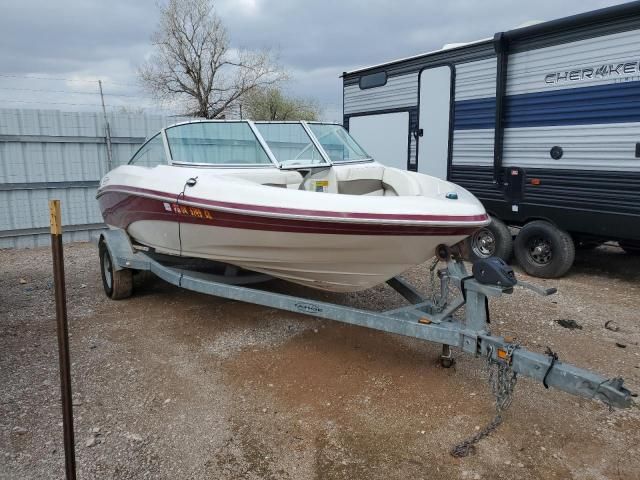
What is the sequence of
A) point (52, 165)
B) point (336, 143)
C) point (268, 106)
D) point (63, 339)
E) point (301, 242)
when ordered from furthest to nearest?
point (268, 106)
point (52, 165)
point (336, 143)
point (301, 242)
point (63, 339)

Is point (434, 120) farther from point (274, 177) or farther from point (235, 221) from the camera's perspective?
point (235, 221)

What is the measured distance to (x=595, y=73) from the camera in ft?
17.9

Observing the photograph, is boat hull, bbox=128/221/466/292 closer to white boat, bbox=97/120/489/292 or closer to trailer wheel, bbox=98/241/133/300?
white boat, bbox=97/120/489/292

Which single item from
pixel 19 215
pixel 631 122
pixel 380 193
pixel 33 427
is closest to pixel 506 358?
pixel 380 193

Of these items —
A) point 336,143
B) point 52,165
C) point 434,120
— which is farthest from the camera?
point 52,165

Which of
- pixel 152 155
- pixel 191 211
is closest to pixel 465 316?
pixel 191 211

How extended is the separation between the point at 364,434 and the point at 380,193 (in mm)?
2510

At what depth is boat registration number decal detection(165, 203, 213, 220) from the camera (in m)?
3.90

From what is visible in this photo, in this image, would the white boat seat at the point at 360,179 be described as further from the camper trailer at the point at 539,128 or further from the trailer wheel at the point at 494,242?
the trailer wheel at the point at 494,242

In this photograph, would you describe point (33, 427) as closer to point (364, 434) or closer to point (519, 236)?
point (364, 434)

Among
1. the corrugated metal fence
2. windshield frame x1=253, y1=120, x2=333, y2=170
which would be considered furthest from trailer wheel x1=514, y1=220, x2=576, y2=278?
the corrugated metal fence

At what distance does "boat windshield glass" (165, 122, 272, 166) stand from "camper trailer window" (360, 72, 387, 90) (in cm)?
393

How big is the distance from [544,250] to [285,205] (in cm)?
396

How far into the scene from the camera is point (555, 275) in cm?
611
